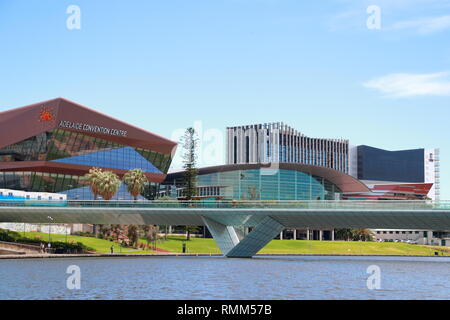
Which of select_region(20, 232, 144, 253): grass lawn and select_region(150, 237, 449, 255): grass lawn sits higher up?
select_region(20, 232, 144, 253): grass lawn

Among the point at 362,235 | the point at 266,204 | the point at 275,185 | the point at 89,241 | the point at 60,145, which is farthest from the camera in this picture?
the point at 362,235

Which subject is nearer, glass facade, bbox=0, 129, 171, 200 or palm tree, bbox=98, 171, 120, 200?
palm tree, bbox=98, 171, 120, 200

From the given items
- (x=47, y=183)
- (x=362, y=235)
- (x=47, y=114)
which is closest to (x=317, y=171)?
(x=362, y=235)

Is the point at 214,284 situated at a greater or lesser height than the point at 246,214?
lesser

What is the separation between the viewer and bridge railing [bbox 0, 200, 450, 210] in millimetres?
72188

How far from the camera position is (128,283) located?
4781 centimetres

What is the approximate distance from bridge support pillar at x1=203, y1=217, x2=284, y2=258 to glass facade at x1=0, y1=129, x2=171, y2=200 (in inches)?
2262

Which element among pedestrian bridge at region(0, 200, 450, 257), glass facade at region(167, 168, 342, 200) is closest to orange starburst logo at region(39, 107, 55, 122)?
pedestrian bridge at region(0, 200, 450, 257)

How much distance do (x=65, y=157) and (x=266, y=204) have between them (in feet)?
227

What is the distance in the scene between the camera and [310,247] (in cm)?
14338

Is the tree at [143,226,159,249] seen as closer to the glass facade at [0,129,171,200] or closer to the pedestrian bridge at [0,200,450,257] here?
the pedestrian bridge at [0,200,450,257]

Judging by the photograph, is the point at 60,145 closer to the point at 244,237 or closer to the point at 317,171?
the point at 244,237
